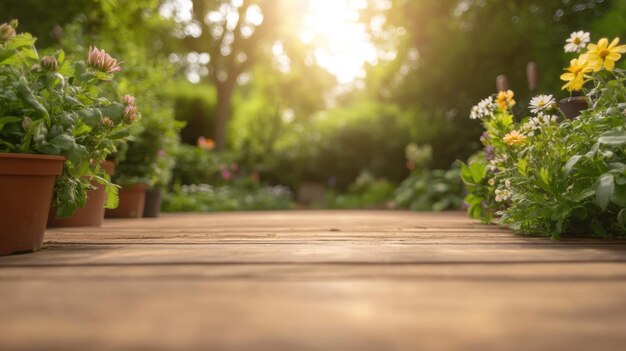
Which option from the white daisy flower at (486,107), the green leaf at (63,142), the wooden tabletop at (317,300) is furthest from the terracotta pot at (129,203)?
the white daisy flower at (486,107)

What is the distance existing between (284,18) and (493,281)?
10565mm

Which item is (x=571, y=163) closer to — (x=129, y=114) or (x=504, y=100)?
(x=504, y=100)

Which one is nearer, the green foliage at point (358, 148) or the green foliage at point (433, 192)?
the green foliage at point (433, 192)

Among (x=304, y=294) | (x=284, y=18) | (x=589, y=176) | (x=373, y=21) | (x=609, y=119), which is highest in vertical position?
(x=284, y=18)

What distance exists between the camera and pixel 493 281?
975 mm

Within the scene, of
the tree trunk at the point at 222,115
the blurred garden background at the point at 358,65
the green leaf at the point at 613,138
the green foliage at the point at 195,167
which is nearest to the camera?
the green leaf at the point at 613,138

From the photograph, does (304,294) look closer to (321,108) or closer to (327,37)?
(327,37)

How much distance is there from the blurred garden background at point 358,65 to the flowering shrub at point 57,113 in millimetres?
1431

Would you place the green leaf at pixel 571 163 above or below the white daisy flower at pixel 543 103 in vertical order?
below

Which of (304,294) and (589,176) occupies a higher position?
(589,176)

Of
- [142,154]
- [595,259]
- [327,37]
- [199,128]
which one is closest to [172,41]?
[199,128]

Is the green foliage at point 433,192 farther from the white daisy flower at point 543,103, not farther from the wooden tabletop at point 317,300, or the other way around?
the wooden tabletop at point 317,300

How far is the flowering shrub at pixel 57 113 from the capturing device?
4.69ft

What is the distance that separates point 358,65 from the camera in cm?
902
